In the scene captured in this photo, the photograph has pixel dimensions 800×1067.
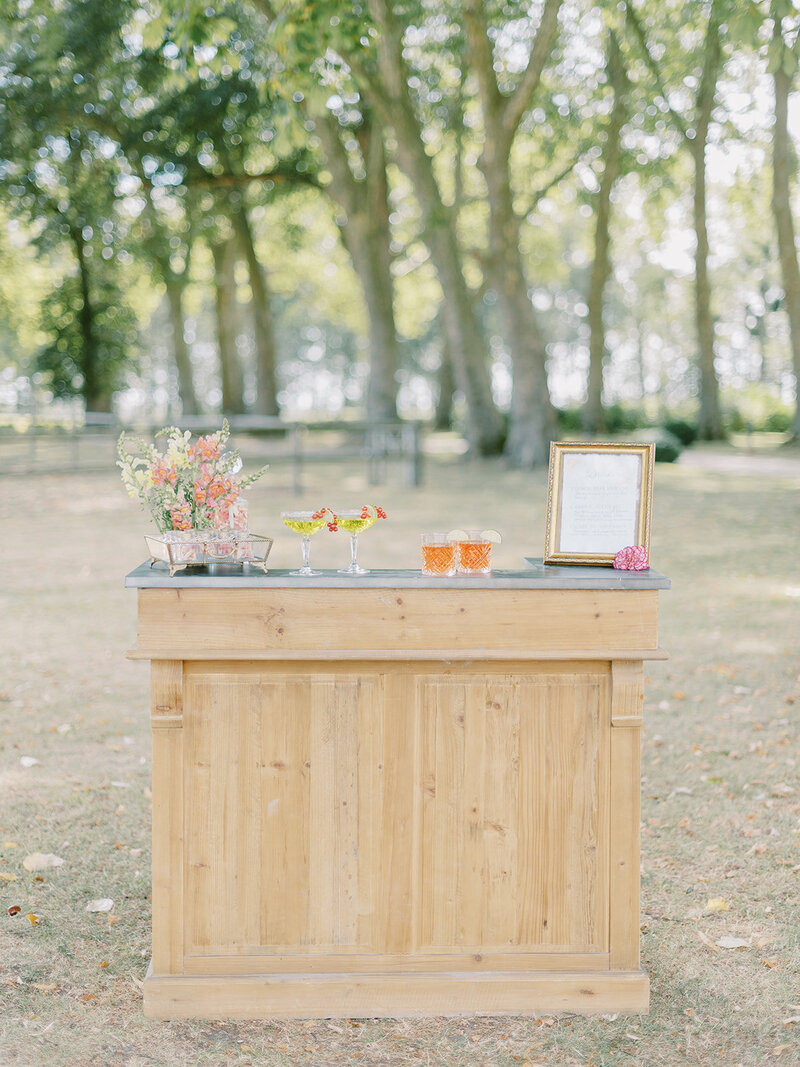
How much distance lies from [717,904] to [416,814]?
4.25ft

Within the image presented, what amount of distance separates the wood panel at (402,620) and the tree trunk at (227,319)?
86.3ft

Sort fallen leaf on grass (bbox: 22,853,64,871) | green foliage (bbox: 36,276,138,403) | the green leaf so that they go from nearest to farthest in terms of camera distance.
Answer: fallen leaf on grass (bbox: 22,853,64,871) → the green leaf → green foliage (bbox: 36,276,138,403)

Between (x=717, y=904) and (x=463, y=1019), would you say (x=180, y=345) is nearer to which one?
(x=717, y=904)

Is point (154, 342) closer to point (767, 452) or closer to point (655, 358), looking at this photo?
point (655, 358)

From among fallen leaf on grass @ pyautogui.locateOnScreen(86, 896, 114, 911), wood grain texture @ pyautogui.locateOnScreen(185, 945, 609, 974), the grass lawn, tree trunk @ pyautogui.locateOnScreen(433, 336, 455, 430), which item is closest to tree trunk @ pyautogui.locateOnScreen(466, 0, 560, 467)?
the grass lawn

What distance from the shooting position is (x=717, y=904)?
3.78m

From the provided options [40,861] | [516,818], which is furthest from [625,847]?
[40,861]

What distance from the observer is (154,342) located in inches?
2547

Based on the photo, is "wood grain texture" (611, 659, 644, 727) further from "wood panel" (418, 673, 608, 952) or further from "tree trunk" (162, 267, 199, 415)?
"tree trunk" (162, 267, 199, 415)

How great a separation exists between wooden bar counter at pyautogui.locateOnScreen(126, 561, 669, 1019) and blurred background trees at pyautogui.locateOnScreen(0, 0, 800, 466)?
534cm

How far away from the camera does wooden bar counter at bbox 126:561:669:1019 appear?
119 inches

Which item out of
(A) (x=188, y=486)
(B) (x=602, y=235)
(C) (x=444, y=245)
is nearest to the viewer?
(A) (x=188, y=486)

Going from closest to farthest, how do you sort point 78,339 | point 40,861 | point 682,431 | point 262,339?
point 40,861, point 262,339, point 682,431, point 78,339

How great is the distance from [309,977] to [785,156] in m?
20.4
